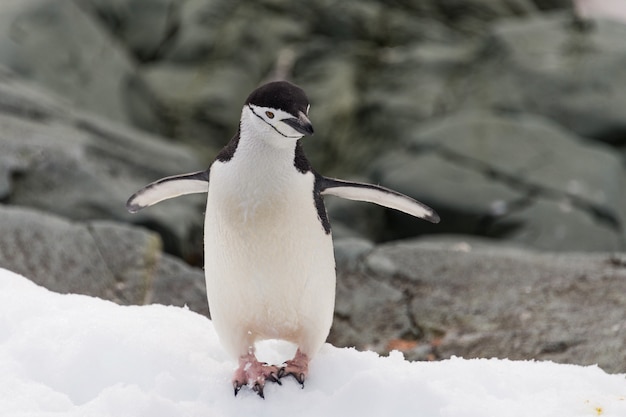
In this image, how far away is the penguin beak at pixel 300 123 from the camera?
1.73 meters

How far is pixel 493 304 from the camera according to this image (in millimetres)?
3293

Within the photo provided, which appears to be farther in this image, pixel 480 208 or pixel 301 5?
pixel 301 5

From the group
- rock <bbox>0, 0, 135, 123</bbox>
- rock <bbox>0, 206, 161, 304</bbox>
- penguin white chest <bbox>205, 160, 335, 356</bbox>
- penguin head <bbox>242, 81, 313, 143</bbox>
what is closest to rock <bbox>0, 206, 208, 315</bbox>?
rock <bbox>0, 206, 161, 304</bbox>

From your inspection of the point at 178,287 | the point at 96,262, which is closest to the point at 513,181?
the point at 178,287

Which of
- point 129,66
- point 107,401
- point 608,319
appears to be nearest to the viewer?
point 107,401

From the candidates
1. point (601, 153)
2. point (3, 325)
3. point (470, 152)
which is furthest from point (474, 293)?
point (601, 153)

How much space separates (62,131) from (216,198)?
3.75 metres

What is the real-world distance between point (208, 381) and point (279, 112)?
67 cm

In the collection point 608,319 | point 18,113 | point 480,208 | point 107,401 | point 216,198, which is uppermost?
point 216,198

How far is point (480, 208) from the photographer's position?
701cm

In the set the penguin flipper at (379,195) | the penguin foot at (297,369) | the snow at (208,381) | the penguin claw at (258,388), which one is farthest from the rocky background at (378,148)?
the penguin claw at (258,388)

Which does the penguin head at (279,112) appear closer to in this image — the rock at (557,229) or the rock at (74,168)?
the rock at (74,168)

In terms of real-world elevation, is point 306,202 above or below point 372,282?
above

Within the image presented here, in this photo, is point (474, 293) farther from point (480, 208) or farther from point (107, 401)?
point (480, 208)
